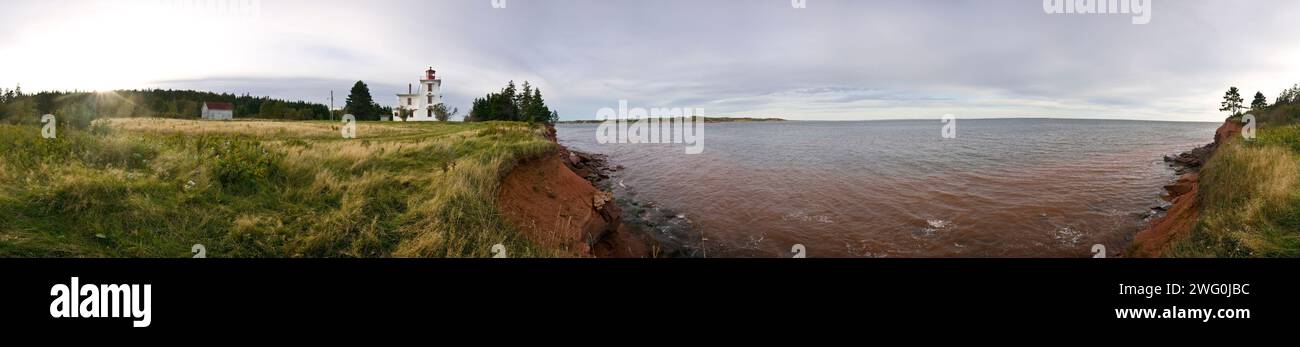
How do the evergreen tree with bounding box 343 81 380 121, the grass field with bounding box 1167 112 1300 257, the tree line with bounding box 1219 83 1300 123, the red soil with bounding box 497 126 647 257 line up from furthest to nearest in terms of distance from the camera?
the evergreen tree with bounding box 343 81 380 121 < the tree line with bounding box 1219 83 1300 123 < the red soil with bounding box 497 126 647 257 < the grass field with bounding box 1167 112 1300 257

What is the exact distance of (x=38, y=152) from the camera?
28.4 feet

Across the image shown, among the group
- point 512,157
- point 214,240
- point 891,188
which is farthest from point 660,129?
point 214,240

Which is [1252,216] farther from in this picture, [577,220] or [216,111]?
[216,111]

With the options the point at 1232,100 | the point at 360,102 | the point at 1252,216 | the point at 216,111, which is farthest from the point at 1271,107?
the point at 216,111

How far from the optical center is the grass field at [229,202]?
6082mm

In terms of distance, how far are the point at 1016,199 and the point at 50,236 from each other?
24509 mm

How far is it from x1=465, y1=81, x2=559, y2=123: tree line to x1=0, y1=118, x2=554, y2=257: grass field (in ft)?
217

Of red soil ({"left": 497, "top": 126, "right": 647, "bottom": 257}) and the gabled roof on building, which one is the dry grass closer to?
red soil ({"left": 497, "top": 126, "right": 647, "bottom": 257})

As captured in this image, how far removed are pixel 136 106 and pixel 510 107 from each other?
152 ft

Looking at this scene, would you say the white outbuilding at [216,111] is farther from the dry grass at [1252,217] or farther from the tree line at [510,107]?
the dry grass at [1252,217]

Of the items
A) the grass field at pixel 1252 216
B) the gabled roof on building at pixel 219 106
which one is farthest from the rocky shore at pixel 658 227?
the gabled roof on building at pixel 219 106

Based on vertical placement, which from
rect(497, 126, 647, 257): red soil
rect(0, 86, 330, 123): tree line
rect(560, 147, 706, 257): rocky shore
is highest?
rect(0, 86, 330, 123): tree line

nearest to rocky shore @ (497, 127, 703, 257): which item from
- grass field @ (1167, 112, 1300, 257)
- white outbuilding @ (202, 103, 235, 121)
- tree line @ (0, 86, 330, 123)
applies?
grass field @ (1167, 112, 1300, 257)

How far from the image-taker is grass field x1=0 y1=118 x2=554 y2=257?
20.0ft
